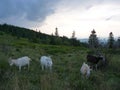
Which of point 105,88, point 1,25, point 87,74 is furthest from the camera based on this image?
point 1,25

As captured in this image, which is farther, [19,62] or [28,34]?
[28,34]

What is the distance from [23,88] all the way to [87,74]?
21.4 ft

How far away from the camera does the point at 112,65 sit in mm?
19609

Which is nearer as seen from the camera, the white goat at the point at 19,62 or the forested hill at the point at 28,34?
the white goat at the point at 19,62

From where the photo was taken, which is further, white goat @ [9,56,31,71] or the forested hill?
the forested hill

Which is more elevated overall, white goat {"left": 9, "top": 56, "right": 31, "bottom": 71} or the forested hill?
the forested hill

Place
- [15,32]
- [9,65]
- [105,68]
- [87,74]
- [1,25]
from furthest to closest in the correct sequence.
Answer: [1,25], [15,32], [105,68], [9,65], [87,74]

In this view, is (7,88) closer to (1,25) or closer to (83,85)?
(83,85)

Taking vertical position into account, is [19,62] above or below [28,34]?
below

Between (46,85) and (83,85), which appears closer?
(46,85)

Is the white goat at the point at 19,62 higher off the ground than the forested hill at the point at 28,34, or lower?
lower

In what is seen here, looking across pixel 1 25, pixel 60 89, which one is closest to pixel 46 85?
pixel 60 89

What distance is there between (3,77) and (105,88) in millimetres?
4097

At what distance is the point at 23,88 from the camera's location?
26.2 ft
